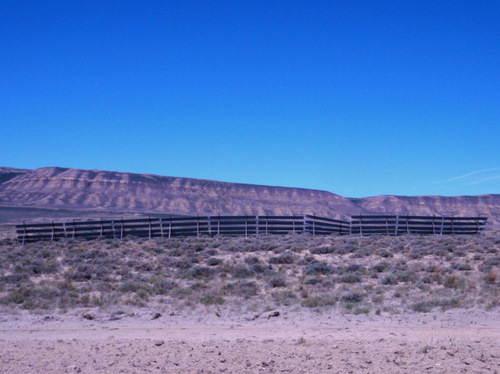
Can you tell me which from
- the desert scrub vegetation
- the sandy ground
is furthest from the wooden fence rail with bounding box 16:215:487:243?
the sandy ground

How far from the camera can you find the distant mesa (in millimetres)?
107375

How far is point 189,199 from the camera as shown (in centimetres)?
11625

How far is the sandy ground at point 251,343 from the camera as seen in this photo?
7.00 meters

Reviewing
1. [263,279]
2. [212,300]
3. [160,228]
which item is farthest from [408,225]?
Result: [212,300]

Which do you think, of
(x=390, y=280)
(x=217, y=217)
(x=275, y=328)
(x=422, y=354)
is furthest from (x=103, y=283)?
(x=217, y=217)

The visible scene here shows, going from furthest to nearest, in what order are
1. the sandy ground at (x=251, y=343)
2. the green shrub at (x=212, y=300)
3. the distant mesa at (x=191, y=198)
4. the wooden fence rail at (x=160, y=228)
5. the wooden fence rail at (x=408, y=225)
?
the distant mesa at (x=191, y=198) < the wooden fence rail at (x=408, y=225) < the wooden fence rail at (x=160, y=228) < the green shrub at (x=212, y=300) < the sandy ground at (x=251, y=343)

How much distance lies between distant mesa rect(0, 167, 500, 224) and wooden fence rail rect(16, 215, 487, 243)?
71.6 m

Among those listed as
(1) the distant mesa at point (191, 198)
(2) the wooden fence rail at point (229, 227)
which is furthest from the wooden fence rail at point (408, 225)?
(1) the distant mesa at point (191, 198)

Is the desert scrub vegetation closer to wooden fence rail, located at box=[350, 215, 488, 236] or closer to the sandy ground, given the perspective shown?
the sandy ground

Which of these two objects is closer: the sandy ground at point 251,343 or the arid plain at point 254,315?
the sandy ground at point 251,343

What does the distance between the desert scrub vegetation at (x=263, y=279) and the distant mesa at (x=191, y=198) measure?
83.1 m

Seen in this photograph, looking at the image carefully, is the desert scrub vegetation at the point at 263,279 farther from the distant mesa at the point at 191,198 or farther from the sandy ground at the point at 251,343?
the distant mesa at the point at 191,198

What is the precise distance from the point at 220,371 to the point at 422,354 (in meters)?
2.98

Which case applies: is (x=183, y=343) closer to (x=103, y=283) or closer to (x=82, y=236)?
(x=103, y=283)
